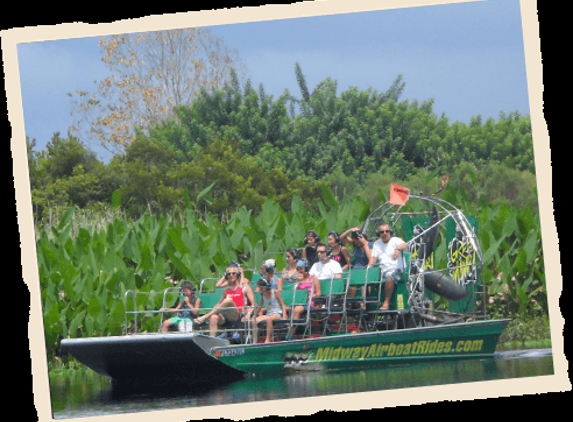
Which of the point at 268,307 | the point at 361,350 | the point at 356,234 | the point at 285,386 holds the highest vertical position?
the point at 356,234

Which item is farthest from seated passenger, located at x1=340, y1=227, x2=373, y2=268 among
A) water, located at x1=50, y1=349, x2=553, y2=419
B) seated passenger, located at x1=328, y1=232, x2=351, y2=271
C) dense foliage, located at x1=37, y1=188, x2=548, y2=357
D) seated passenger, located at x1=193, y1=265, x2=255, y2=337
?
dense foliage, located at x1=37, y1=188, x2=548, y2=357

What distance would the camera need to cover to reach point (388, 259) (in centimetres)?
1036

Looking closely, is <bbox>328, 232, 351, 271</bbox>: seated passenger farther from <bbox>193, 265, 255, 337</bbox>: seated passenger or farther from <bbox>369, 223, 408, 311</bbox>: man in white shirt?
<bbox>193, 265, 255, 337</bbox>: seated passenger

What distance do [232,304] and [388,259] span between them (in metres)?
1.54

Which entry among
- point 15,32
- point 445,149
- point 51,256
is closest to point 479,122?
point 445,149

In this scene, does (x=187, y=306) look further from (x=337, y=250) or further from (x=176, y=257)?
(x=176, y=257)

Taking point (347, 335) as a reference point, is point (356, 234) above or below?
above

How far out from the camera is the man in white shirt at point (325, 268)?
10.3m

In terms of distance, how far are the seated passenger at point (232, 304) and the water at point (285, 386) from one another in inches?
23.2

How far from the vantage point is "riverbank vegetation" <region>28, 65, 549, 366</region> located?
12258mm

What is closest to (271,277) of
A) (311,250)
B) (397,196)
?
(311,250)

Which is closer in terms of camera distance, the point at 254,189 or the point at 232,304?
the point at 232,304

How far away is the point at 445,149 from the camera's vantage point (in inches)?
714

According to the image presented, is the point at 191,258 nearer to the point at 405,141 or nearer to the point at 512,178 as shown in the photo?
the point at 512,178
